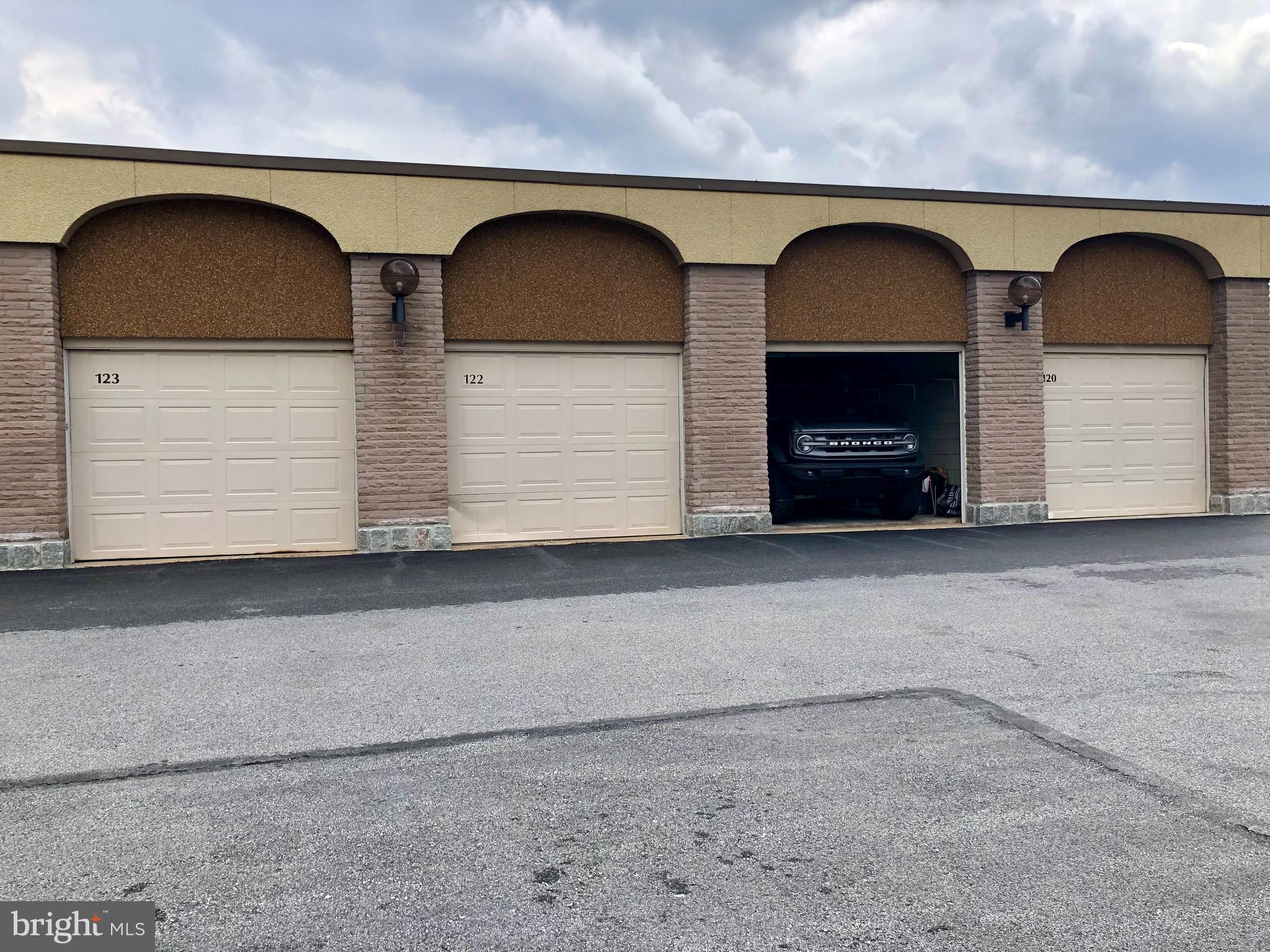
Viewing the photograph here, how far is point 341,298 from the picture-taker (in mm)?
11617

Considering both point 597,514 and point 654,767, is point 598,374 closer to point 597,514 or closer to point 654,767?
point 597,514

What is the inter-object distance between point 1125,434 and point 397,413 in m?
10.0

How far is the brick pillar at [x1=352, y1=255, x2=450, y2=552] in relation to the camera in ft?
37.8

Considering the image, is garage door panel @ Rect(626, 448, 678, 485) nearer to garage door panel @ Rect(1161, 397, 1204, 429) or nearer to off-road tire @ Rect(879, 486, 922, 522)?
off-road tire @ Rect(879, 486, 922, 522)

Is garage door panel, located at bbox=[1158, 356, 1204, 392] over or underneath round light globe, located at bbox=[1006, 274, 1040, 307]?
underneath

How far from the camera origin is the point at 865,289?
43.6 feet

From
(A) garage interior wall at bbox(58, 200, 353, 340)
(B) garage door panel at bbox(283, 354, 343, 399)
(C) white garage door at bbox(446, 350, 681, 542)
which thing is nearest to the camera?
(A) garage interior wall at bbox(58, 200, 353, 340)

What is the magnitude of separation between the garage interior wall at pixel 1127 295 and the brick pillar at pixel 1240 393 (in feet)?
0.83

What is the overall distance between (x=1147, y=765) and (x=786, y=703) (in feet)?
5.42

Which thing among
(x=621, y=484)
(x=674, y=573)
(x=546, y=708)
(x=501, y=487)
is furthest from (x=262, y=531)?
(x=546, y=708)

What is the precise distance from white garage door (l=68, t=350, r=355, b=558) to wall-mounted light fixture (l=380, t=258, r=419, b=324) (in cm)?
95

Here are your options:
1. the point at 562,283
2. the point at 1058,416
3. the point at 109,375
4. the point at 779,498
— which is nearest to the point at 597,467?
the point at 562,283

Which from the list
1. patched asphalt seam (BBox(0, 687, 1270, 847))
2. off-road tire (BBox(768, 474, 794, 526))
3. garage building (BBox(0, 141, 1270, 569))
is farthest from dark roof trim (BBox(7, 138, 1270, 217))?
patched asphalt seam (BBox(0, 687, 1270, 847))

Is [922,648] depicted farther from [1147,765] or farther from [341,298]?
[341,298]
